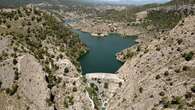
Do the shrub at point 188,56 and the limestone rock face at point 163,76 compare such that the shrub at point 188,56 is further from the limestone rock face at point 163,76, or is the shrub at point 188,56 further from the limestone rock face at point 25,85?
the limestone rock face at point 25,85

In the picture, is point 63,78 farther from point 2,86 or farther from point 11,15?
point 11,15

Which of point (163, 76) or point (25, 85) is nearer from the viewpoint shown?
point (163, 76)

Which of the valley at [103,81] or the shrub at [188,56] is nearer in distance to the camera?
the valley at [103,81]

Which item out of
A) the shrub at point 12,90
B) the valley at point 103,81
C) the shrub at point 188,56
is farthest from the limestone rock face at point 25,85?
the shrub at point 188,56

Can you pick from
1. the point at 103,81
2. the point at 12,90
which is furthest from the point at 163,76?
the point at 12,90

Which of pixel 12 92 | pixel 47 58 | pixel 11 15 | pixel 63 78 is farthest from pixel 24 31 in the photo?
pixel 12 92

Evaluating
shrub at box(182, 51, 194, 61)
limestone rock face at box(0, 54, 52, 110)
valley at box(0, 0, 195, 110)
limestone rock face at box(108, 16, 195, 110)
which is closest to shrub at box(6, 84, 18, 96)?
valley at box(0, 0, 195, 110)

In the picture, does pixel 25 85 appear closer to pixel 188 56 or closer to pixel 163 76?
pixel 163 76

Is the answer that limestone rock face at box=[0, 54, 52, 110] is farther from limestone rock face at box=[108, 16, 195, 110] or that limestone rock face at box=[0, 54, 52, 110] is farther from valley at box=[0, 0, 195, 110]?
limestone rock face at box=[108, 16, 195, 110]
